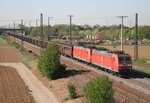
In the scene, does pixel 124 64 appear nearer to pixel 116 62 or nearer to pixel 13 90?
pixel 116 62

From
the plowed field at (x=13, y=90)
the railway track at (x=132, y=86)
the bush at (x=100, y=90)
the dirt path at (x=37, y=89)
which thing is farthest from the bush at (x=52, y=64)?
the bush at (x=100, y=90)

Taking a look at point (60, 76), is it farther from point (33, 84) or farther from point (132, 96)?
point (132, 96)

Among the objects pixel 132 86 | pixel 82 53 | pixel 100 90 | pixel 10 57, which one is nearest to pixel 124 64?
pixel 132 86

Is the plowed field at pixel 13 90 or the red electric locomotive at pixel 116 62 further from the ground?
the red electric locomotive at pixel 116 62

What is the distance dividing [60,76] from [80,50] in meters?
12.1

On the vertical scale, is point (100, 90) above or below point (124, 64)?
below

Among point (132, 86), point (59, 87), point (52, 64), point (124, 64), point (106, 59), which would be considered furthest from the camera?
point (52, 64)

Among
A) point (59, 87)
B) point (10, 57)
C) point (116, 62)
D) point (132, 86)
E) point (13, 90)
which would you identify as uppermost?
point (116, 62)

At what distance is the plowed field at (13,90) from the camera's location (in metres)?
38.9

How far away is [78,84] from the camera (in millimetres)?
44281

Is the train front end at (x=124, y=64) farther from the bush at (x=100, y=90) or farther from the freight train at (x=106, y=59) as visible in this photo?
the bush at (x=100, y=90)

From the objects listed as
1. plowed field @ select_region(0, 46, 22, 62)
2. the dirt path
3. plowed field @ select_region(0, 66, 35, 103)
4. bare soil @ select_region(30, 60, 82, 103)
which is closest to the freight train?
bare soil @ select_region(30, 60, 82, 103)

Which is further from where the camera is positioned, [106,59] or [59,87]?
[106,59]

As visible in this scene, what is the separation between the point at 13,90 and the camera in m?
44.9
